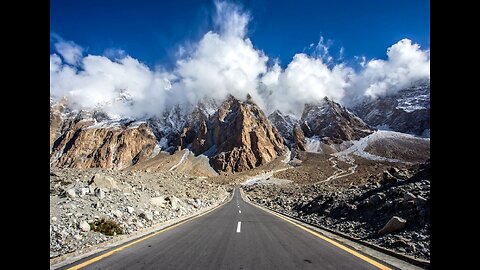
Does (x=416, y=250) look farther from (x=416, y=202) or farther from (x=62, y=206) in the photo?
(x=62, y=206)

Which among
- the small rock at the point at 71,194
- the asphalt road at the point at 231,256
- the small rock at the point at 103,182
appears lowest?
the asphalt road at the point at 231,256

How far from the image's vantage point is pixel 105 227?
12367 millimetres

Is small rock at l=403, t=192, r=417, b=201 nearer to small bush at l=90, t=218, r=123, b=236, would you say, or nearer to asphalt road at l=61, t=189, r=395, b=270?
asphalt road at l=61, t=189, r=395, b=270

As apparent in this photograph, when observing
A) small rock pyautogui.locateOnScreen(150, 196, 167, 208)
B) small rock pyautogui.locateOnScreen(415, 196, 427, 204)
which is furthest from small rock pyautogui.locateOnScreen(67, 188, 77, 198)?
small rock pyautogui.locateOnScreen(415, 196, 427, 204)

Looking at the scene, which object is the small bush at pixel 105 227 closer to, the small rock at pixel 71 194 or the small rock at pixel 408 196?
the small rock at pixel 71 194

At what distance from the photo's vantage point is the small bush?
12125mm

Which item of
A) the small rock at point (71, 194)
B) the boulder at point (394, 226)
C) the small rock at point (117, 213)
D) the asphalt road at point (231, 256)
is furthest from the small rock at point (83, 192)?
the boulder at point (394, 226)

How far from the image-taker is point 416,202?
39.6 feet

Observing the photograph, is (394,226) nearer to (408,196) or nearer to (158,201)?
(408,196)

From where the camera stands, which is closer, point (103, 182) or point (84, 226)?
point (84, 226)

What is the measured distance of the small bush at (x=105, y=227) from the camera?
12.1m

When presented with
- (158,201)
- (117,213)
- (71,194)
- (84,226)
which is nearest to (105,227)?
(84,226)
